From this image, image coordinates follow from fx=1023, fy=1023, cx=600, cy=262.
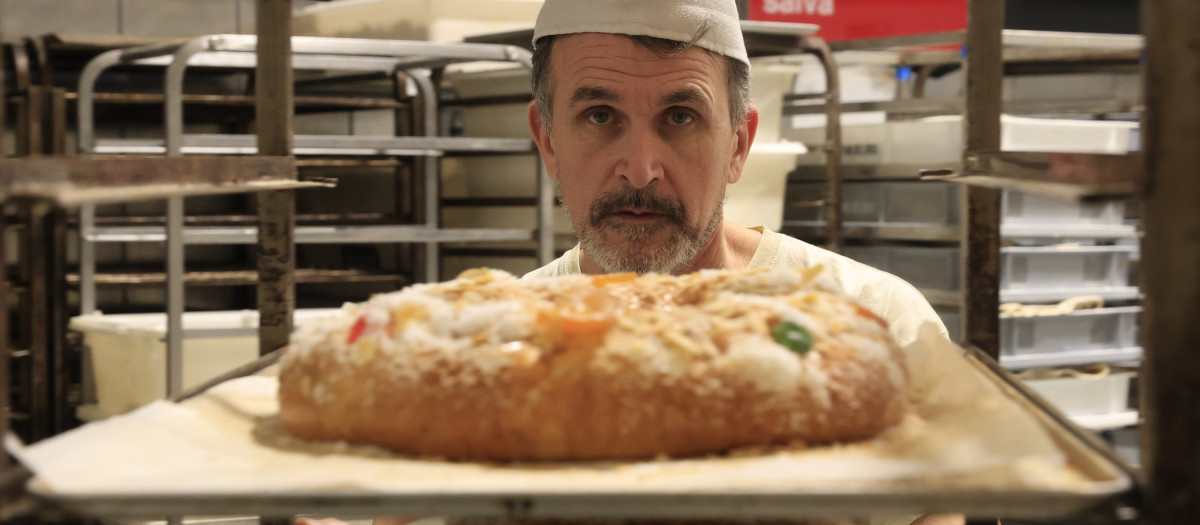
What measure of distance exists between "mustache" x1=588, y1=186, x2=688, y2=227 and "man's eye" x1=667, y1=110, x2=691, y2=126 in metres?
0.09

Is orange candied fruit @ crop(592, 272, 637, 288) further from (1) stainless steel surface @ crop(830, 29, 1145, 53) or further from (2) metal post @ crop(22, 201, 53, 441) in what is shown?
(2) metal post @ crop(22, 201, 53, 441)

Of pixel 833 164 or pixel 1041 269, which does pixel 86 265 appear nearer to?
pixel 833 164

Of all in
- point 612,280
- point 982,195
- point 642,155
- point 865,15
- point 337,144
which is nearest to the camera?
point 612,280

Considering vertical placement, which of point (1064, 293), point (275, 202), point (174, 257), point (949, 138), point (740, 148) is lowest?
point (1064, 293)

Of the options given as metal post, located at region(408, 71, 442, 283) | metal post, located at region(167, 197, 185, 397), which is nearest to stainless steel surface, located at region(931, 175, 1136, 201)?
metal post, located at region(167, 197, 185, 397)

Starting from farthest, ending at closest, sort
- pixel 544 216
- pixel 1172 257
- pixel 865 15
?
pixel 865 15
pixel 544 216
pixel 1172 257

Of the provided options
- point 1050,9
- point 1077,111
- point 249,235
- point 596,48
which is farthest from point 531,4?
point 1050,9

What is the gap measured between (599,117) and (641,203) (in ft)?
0.42

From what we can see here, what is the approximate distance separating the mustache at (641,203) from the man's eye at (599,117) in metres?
0.09

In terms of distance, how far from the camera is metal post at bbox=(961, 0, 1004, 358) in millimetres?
821

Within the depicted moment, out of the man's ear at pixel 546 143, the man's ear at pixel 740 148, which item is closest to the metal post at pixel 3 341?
the man's ear at pixel 546 143

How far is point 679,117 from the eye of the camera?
133 cm

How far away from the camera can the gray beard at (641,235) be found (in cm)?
134

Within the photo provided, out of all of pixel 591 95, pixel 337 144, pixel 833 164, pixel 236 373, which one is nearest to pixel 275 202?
pixel 236 373
